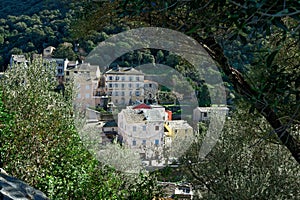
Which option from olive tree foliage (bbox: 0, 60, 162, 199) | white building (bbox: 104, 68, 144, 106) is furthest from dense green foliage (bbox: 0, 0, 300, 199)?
white building (bbox: 104, 68, 144, 106)

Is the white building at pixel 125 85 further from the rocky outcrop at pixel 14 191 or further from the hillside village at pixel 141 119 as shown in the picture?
the rocky outcrop at pixel 14 191

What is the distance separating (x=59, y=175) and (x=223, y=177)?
2120 millimetres

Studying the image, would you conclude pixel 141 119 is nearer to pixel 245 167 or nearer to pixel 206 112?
pixel 206 112

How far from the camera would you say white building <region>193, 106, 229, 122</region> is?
628cm

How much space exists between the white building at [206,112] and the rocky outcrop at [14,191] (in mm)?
3346

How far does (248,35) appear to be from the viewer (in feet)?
6.86

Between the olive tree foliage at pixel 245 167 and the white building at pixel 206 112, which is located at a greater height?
the white building at pixel 206 112

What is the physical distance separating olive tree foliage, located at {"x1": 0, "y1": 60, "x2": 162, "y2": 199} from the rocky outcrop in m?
0.24

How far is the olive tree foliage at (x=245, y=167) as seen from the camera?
487 centimetres

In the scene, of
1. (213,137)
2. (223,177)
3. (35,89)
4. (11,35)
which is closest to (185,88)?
(213,137)

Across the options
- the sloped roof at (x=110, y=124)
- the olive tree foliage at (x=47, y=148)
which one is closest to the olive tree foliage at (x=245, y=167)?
the olive tree foliage at (x=47, y=148)

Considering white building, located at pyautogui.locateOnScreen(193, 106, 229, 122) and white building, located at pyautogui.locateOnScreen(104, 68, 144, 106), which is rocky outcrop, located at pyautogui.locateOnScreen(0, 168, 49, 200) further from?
white building, located at pyautogui.locateOnScreen(193, 106, 229, 122)

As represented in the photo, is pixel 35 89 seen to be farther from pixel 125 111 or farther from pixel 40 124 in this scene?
pixel 125 111

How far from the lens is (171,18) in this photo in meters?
3.54
